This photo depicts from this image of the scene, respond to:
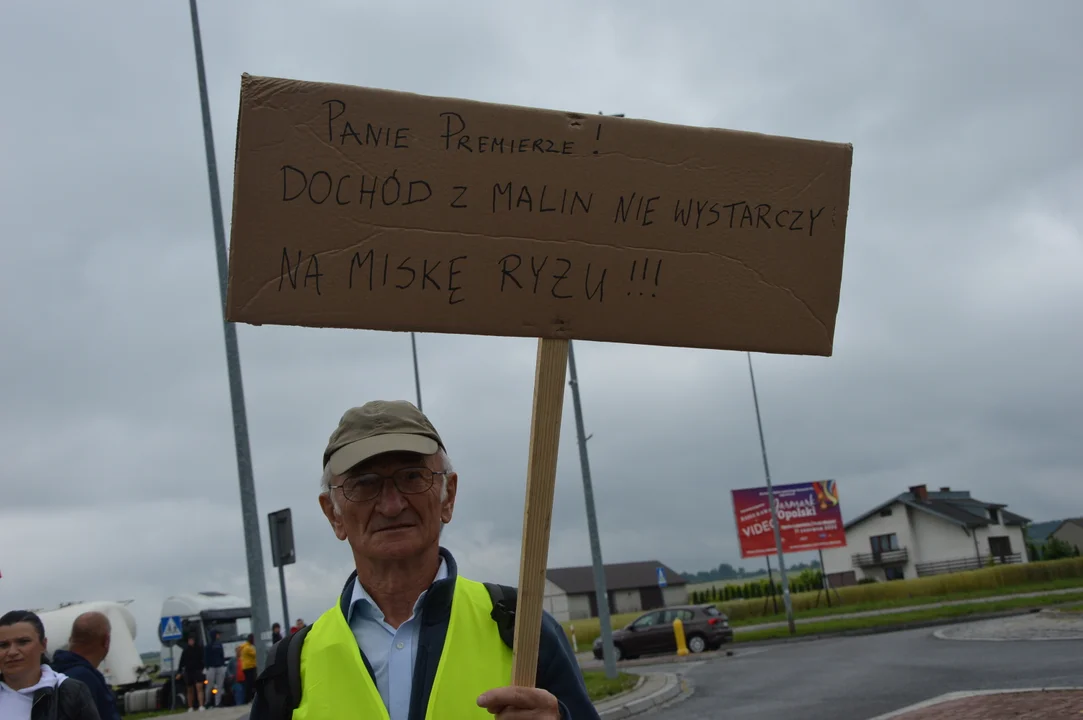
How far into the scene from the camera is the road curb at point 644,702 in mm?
14339

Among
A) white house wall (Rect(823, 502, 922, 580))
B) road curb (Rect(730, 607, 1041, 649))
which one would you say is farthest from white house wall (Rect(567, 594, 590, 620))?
road curb (Rect(730, 607, 1041, 649))

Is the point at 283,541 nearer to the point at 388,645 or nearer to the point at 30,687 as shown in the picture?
the point at 30,687

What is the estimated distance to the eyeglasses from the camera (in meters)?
2.53

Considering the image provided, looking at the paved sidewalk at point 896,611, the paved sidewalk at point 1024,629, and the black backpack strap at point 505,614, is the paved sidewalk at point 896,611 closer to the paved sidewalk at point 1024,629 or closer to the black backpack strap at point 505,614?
the paved sidewalk at point 1024,629

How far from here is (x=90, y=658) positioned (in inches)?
231

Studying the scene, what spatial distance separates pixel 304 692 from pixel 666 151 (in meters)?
1.59

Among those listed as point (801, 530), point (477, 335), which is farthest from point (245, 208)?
point (801, 530)

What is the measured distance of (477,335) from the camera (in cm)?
251

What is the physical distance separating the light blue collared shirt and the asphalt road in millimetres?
10024

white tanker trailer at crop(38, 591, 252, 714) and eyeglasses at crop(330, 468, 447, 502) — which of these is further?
white tanker trailer at crop(38, 591, 252, 714)

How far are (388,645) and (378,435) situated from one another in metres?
0.51

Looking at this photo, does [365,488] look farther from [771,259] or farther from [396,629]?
[771,259]

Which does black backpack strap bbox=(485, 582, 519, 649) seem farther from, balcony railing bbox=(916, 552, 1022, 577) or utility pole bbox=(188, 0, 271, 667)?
balcony railing bbox=(916, 552, 1022, 577)

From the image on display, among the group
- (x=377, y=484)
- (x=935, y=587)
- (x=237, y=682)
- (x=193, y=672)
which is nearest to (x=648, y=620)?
(x=237, y=682)
